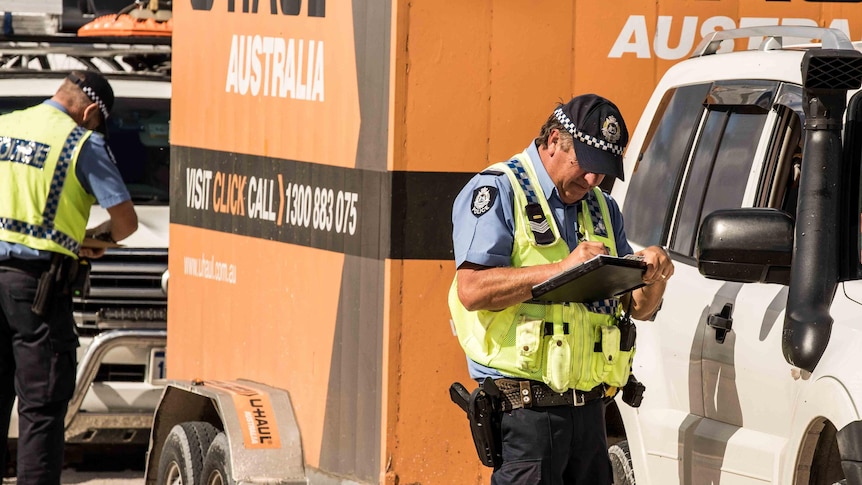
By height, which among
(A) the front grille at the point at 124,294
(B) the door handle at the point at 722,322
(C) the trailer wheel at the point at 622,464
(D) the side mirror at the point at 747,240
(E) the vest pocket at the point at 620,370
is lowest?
(C) the trailer wheel at the point at 622,464

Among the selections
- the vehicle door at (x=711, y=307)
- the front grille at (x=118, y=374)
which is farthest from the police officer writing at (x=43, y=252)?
the vehicle door at (x=711, y=307)

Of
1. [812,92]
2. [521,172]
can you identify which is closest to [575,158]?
[521,172]

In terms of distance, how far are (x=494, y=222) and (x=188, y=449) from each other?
9.16 ft

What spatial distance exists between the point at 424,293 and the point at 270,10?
1.69 meters

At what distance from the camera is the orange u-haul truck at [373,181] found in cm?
557

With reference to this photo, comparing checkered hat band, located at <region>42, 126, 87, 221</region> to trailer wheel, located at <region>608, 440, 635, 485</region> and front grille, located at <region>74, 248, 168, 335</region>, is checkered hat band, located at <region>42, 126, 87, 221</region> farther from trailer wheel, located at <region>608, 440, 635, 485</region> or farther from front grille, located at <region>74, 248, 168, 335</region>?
trailer wheel, located at <region>608, 440, 635, 485</region>

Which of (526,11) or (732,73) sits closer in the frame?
(732,73)

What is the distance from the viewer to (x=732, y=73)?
16.6 ft

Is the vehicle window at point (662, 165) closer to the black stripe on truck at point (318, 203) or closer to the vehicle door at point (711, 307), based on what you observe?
the vehicle door at point (711, 307)

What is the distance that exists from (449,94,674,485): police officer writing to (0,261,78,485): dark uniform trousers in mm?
3333

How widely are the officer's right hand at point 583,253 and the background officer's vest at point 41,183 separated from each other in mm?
3773

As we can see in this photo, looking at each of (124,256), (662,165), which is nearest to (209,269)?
(124,256)

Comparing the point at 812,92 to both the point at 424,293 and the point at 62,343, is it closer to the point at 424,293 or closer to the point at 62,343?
the point at 424,293

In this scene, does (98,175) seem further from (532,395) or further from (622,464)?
(532,395)
